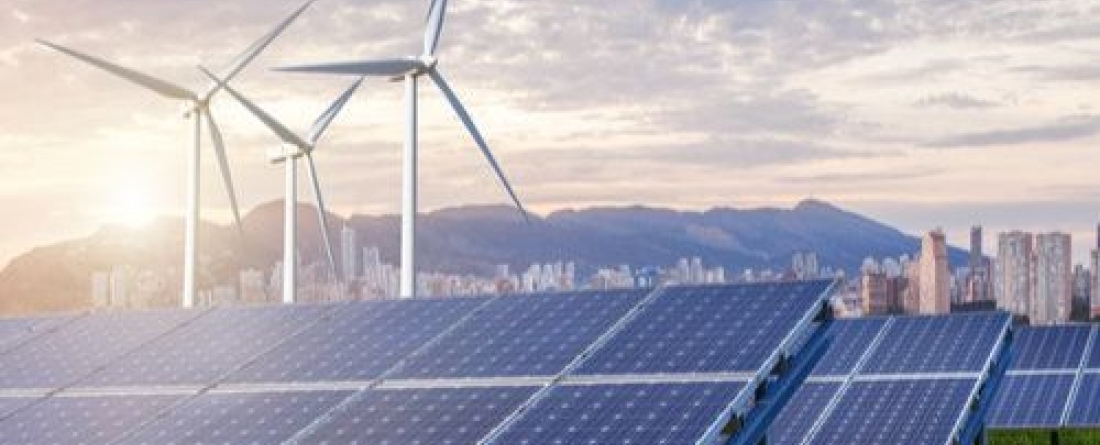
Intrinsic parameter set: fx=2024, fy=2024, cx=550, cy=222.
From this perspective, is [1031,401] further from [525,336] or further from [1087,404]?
[525,336]

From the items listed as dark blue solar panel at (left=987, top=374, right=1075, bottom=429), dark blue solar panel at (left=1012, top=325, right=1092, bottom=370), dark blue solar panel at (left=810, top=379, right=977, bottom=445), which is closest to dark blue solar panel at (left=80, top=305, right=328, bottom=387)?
dark blue solar panel at (left=810, top=379, right=977, bottom=445)

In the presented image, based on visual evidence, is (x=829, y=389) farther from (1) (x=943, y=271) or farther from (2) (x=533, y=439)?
(1) (x=943, y=271)

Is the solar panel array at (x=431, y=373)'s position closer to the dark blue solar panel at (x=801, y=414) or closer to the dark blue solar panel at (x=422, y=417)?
the dark blue solar panel at (x=422, y=417)

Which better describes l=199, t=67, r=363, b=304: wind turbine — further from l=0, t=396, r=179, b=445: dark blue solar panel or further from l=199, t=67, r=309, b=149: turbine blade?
l=0, t=396, r=179, b=445: dark blue solar panel

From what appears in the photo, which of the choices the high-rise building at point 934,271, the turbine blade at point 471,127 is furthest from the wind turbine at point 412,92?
the high-rise building at point 934,271

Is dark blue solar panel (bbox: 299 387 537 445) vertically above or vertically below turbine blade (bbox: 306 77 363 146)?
below
